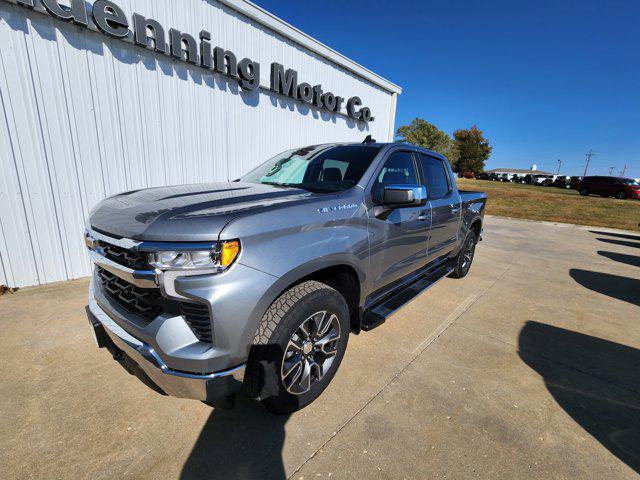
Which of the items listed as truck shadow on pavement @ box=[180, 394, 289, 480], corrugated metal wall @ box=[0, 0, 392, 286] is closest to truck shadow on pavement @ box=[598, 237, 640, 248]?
corrugated metal wall @ box=[0, 0, 392, 286]

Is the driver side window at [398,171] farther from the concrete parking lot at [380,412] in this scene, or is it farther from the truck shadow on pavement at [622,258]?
the truck shadow on pavement at [622,258]

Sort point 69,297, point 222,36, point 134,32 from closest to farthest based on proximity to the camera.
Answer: point 69,297
point 134,32
point 222,36

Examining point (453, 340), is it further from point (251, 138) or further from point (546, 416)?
point (251, 138)

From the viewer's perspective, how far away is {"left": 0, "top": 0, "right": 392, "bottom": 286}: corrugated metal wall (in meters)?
3.85

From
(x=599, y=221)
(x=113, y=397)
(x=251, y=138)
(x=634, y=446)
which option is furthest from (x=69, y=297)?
(x=599, y=221)

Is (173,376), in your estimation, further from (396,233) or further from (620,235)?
(620,235)

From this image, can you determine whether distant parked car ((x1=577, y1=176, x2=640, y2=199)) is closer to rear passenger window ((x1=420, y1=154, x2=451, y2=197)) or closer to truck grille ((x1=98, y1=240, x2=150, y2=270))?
rear passenger window ((x1=420, y1=154, x2=451, y2=197))

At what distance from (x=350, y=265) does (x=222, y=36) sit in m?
5.41

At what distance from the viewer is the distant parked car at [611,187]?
22869 mm

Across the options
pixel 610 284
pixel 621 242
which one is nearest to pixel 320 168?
pixel 610 284

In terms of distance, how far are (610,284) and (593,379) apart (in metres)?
3.50

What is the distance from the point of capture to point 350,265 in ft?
7.37

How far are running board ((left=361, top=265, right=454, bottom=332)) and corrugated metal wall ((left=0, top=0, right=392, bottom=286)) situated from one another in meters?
4.24

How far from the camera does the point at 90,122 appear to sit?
434 cm
